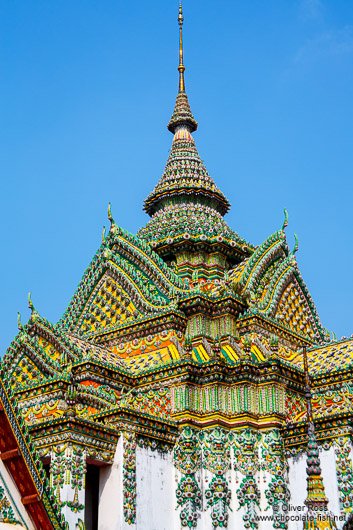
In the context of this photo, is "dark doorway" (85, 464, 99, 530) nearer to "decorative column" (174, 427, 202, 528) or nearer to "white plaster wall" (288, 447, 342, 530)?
"decorative column" (174, 427, 202, 528)

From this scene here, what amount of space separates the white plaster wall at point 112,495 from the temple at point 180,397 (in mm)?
41

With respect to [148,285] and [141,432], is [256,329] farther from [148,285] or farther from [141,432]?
[141,432]

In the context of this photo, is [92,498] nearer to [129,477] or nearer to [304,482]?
[129,477]

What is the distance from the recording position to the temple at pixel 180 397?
712 inches

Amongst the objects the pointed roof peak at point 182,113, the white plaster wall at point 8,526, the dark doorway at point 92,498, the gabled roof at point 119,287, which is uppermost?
the pointed roof peak at point 182,113

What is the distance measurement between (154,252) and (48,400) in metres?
7.18

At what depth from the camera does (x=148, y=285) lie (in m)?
25.4

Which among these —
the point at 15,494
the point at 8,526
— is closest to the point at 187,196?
the point at 15,494

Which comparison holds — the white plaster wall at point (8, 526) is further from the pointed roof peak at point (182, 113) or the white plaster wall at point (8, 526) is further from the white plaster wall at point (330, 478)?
the pointed roof peak at point (182, 113)

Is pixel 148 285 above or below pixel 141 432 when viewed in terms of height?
above

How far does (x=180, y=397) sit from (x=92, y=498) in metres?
3.45

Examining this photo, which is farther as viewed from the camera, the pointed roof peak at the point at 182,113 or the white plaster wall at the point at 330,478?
the pointed roof peak at the point at 182,113

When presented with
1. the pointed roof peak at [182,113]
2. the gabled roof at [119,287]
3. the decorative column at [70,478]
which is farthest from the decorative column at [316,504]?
the pointed roof peak at [182,113]

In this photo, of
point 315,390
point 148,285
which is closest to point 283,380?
point 315,390
